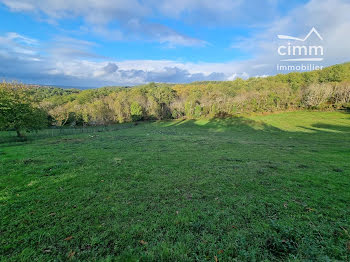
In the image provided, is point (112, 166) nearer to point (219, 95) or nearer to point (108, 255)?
point (108, 255)

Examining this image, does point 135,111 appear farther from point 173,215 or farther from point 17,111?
point 173,215

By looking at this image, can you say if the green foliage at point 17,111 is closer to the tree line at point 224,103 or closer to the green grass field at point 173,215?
the green grass field at point 173,215

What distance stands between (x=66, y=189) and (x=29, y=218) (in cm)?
178

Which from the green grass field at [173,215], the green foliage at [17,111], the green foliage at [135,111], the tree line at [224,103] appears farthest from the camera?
the green foliage at [135,111]

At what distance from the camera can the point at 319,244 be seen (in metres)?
3.42

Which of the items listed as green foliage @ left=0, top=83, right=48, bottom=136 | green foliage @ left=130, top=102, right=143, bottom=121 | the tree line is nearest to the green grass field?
green foliage @ left=0, top=83, right=48, bottom=136

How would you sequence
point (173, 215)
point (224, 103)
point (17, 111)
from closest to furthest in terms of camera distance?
point (173, 215) → point (17, 111) → point (224, 103)

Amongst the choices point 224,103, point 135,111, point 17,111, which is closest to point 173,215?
point 17,111

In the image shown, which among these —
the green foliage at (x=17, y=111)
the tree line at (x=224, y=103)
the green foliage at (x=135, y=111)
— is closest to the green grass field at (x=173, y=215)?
the green foliage at (x=17, y=111)

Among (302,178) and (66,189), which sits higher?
(66,189)

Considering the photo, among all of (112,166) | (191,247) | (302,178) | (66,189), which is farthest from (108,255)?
(302,178)

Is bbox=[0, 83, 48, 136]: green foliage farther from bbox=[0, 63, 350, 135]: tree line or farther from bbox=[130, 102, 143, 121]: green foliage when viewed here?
bbox=[130, 102, 143, 121]: green foliage

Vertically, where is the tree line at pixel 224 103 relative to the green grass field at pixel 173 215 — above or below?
above

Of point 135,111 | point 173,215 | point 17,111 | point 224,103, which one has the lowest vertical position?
point 173,215
